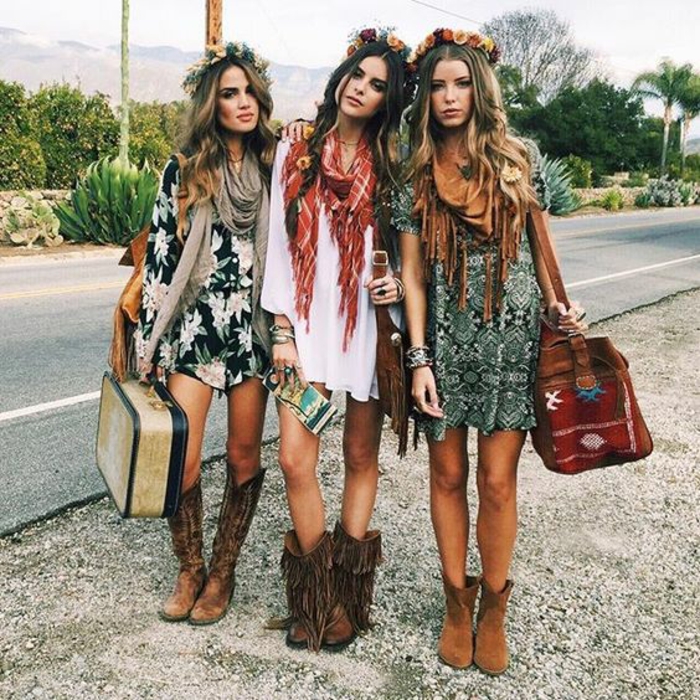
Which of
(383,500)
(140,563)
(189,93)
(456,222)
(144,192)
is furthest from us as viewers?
(144,192)

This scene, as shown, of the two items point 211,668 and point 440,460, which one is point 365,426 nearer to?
point 440,460

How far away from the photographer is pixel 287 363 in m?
2.49

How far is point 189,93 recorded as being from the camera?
2.72 meters

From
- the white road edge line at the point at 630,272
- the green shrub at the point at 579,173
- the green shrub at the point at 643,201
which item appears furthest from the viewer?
the green shrub at the point at 579,173

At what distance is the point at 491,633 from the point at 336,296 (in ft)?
3.84

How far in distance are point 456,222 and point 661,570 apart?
174cm

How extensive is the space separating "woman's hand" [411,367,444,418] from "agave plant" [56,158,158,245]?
41.6ft

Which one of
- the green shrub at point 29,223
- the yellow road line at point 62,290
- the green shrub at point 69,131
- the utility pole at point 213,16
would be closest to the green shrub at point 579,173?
the green shrub at point 69,131

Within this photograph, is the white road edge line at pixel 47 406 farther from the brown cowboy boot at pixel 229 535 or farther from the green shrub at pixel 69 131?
the green shrub at pixel 69 131

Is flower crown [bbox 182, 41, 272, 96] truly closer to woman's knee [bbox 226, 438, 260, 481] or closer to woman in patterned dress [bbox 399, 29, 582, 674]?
woman in patterned dress [bbox 399, 29, 582, 674]

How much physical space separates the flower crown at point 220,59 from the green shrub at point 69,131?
53.7ft

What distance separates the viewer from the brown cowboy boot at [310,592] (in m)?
2.58

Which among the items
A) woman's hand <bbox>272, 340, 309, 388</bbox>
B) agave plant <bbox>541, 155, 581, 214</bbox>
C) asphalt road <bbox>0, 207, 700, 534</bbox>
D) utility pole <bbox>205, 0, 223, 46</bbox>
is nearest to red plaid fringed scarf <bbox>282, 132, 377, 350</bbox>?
woman's hand <bbox>272, 340, 309, 388</bbox>

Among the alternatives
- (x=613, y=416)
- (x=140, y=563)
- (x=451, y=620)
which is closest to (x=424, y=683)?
(x=451, y=620)
